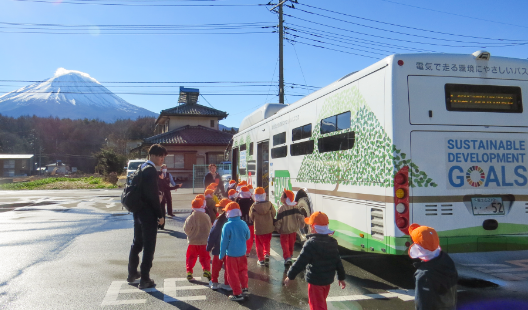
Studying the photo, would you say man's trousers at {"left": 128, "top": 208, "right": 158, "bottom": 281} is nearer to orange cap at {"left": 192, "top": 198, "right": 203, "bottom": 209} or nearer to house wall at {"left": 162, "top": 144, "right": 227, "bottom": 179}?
orange cap at {"left": 192, "top": 198, "right": 203, "bottom": 209}

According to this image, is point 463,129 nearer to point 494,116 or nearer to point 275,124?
point 494,116

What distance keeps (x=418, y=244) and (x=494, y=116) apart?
297 cm

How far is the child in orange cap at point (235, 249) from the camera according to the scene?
4871mm

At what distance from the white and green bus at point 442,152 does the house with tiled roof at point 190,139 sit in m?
30.3

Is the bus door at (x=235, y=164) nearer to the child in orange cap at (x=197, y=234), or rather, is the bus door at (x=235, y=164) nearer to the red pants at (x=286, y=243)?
the red pants at (x=286, y=243)

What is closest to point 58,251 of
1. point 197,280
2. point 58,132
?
point 197,280

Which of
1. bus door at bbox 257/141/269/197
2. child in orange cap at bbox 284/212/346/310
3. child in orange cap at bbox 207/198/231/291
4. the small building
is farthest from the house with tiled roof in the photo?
child in orange cap at bbox 284/212/346/310

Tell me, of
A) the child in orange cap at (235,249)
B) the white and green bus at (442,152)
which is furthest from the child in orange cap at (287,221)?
the child in orange cap at (235,249)

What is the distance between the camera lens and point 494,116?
4.99m

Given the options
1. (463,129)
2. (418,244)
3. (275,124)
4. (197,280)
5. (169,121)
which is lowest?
(197,280)

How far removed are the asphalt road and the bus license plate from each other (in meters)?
1.13

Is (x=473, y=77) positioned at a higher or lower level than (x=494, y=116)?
higher

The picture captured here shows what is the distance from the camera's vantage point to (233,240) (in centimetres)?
491

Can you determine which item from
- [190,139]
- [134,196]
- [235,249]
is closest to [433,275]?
[235,249]
